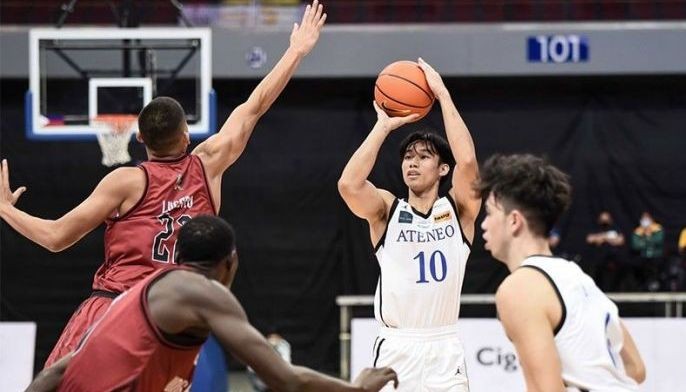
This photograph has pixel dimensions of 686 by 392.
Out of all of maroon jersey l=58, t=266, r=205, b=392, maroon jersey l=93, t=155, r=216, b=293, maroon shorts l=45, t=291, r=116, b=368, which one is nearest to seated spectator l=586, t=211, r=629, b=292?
maroon jersey l=93, t=155, r=216, b=293

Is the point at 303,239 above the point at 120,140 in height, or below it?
below

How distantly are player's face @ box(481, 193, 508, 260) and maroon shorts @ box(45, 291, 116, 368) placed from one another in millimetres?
2032

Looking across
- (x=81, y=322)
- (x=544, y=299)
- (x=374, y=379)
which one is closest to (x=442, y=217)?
(x=81, y=322)

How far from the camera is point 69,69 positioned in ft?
48.5

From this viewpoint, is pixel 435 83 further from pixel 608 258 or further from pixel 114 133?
pixel 608 258

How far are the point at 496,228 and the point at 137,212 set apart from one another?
2042 millimetres

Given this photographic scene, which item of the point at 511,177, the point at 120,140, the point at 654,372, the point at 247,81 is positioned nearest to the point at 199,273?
the point at 511,177

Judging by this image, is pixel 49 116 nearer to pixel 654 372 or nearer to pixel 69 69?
pixel 69 69

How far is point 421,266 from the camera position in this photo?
5.99m

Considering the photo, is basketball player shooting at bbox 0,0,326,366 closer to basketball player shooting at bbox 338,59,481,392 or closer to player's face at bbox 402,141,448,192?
basketball player shooting at bbox 338,59,481,392

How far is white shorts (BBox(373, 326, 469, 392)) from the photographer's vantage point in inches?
226

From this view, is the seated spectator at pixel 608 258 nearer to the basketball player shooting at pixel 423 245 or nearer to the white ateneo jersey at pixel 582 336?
the basketball player shooting at pixel 423 245

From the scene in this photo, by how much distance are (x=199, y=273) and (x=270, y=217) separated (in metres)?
12.7

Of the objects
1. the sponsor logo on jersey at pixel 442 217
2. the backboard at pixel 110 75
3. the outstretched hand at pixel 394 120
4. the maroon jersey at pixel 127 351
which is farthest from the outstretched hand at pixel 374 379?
the backboard at pixel 110 75
